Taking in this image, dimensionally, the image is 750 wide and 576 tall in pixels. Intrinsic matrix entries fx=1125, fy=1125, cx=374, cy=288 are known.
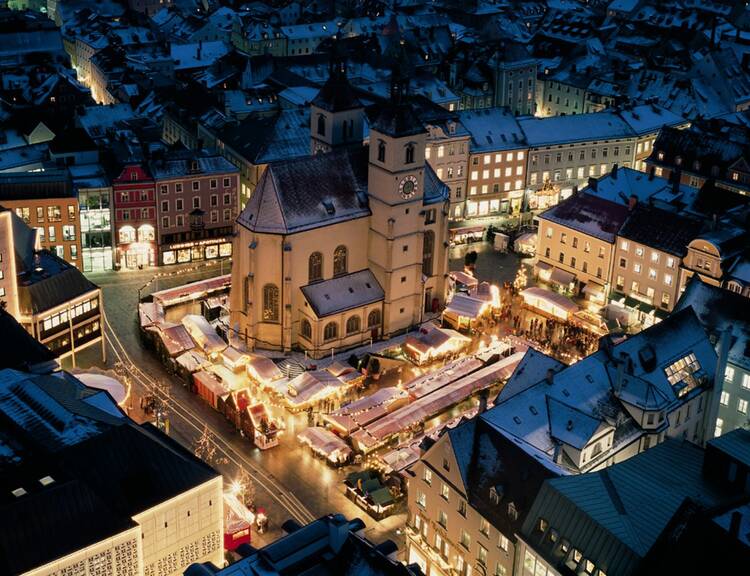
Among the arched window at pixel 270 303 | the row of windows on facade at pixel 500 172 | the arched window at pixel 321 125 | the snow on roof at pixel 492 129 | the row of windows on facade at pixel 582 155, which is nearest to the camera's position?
the arched window at pixel 270 303

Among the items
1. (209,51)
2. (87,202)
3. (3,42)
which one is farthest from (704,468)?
(3,42)

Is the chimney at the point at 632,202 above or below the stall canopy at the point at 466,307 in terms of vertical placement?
above

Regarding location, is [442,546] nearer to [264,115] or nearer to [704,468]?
[704,468]

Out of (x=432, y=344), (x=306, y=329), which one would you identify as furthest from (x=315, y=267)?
(x=432, y=344)

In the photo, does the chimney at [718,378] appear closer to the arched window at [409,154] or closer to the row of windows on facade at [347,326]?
the arched window at [409,154]

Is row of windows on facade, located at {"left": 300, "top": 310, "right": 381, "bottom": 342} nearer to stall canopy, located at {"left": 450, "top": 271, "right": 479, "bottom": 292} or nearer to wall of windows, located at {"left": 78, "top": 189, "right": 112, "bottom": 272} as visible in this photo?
stall canopy, located at {"left": 450, "top": 271, "right": 479, "bottom": 292}

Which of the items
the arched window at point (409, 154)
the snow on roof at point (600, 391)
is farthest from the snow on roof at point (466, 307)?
the snow on roof at point (600, 391)
